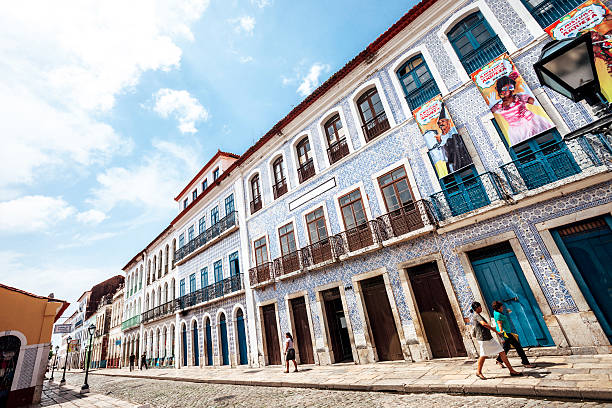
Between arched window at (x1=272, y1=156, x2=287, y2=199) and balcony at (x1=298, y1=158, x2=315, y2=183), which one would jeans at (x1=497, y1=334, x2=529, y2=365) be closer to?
balcony at (x1=298, y1=158, x2=315, y2=183)

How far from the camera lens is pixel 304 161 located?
12508 millimetres

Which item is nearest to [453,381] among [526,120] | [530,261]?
[530,261]

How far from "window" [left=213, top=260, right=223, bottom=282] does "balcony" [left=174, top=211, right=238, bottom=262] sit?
1490 mm

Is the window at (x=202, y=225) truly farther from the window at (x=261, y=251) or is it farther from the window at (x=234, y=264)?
the window at (x=261, y=251)

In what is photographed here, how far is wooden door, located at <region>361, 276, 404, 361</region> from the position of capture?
855cm

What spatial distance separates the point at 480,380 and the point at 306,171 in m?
9.01

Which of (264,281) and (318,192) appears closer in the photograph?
(318,192)

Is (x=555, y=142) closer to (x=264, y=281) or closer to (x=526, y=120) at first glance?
(x=526, y=120)

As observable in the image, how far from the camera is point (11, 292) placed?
10742mm

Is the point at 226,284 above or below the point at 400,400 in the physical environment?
above

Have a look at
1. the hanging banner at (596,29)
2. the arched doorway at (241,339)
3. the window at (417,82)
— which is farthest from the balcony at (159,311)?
the hanging banner at (596,29)

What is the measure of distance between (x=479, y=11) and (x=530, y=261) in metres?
7.16

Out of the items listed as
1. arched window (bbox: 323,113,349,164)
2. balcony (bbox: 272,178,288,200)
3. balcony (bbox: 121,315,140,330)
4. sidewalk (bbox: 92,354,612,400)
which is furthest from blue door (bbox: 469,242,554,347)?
balcony (bbox: 121,315,140,330)

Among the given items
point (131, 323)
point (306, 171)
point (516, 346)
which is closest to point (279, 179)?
point (306, 171)
